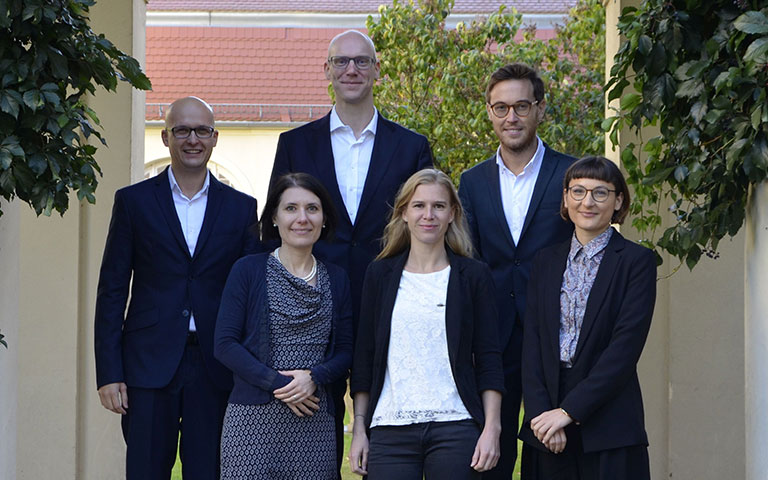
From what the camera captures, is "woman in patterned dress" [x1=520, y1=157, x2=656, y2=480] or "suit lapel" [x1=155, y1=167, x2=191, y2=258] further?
"suit lapel" [x1=155, y1=167, x2=191, y2=258]

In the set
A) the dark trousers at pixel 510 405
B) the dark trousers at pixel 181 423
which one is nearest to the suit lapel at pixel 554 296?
the dark trousers at pixel 510 405

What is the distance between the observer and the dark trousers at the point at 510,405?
481 centimetres

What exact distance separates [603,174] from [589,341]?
0.69 m

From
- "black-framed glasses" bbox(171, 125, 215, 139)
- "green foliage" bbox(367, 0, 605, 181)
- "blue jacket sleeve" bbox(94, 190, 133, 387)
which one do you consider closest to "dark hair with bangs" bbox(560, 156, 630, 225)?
"black-framed glasses" bbox(171, 125, 215, 139)

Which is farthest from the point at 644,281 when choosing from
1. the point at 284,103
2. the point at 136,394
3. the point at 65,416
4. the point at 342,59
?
the point at 284,103

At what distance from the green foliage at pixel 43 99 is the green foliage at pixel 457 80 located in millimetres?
8184

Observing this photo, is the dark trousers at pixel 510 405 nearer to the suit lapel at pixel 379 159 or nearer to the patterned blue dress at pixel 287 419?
the patterned blue dress at pixel 287 419

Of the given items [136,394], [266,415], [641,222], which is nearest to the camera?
[266,415]

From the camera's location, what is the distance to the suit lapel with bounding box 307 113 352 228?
5230mm

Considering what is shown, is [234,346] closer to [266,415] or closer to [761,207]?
[266,415]

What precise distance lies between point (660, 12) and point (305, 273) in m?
1.82

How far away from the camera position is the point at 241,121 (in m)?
27.1

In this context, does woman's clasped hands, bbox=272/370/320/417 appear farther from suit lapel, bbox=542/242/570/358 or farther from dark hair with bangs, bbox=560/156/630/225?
dark hair with bangs, bbox=560/156/630/225

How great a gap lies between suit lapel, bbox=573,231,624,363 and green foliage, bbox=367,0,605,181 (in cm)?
783
